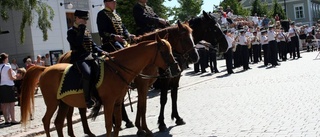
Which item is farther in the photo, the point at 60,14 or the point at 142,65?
the point at 60,14

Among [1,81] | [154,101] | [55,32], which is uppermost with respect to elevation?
[55,32]

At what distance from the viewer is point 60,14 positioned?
32562mm

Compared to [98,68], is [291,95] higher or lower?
lower

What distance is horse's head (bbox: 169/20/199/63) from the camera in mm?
8984

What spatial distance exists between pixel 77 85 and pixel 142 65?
4.07 ft

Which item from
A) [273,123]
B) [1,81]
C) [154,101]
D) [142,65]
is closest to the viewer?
[142,65]

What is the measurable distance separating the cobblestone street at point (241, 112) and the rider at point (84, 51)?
206 centimetres

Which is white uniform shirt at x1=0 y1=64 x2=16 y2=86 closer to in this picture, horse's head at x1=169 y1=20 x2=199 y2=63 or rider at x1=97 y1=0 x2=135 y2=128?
rider at x1=97 y1=0 x2=135 y2=128

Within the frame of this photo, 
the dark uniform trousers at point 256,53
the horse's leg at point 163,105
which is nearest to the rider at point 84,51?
the horse's leg at point 163,105

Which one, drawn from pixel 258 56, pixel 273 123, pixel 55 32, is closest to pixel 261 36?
pixel 258 56

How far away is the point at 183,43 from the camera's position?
356 inches

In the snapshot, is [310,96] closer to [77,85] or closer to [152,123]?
[152,123]

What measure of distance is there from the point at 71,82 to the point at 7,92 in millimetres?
5773

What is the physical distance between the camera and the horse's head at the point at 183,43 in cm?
898
